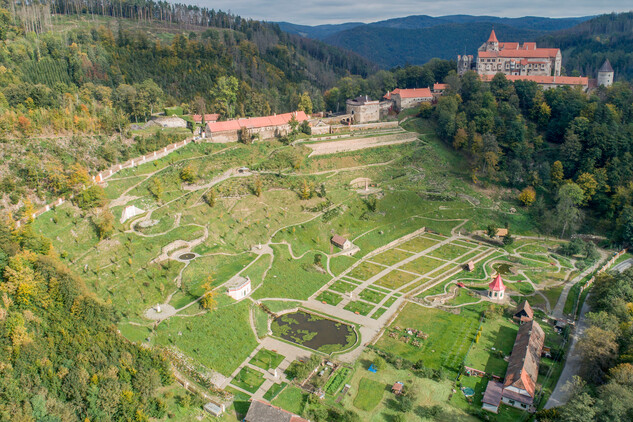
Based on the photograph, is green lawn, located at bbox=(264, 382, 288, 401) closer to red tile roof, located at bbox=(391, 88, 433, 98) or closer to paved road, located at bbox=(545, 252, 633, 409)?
paved road, located at bbox=(545, 252, 633, 409)

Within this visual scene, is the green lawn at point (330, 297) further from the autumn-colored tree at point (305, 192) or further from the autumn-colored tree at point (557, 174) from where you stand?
the autumn-colored tree at point (557, 174)

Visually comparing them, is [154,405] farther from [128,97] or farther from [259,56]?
[259,56]

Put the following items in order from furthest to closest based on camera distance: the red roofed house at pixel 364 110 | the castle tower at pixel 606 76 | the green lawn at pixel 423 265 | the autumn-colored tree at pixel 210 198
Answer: the castle tower at pixel 606 76 < the red roofed house at pixel 364 110 < the autumn-colored tree at pixel 210 198 < the green lawn at pixel 423 265

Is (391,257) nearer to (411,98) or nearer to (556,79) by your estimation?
(411,98)

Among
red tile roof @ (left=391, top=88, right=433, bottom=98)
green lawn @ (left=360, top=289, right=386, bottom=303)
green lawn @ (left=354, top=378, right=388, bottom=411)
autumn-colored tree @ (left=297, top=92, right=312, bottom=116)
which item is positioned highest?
red tile roof @ (left=391, top=88, right=433, bottom=98)

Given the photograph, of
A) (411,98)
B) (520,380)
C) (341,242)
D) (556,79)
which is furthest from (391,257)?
(556,79)

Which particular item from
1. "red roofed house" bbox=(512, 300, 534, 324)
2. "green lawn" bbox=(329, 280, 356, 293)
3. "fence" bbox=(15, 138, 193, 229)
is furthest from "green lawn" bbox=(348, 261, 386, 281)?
"fence" bbox=(15, 138, 193, 229)

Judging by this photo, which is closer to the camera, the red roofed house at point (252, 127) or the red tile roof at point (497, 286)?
the red tile roof at point (497, 286)

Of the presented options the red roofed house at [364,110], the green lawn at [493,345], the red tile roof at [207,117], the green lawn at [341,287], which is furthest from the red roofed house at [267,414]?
the red roofed house at [364,110]
